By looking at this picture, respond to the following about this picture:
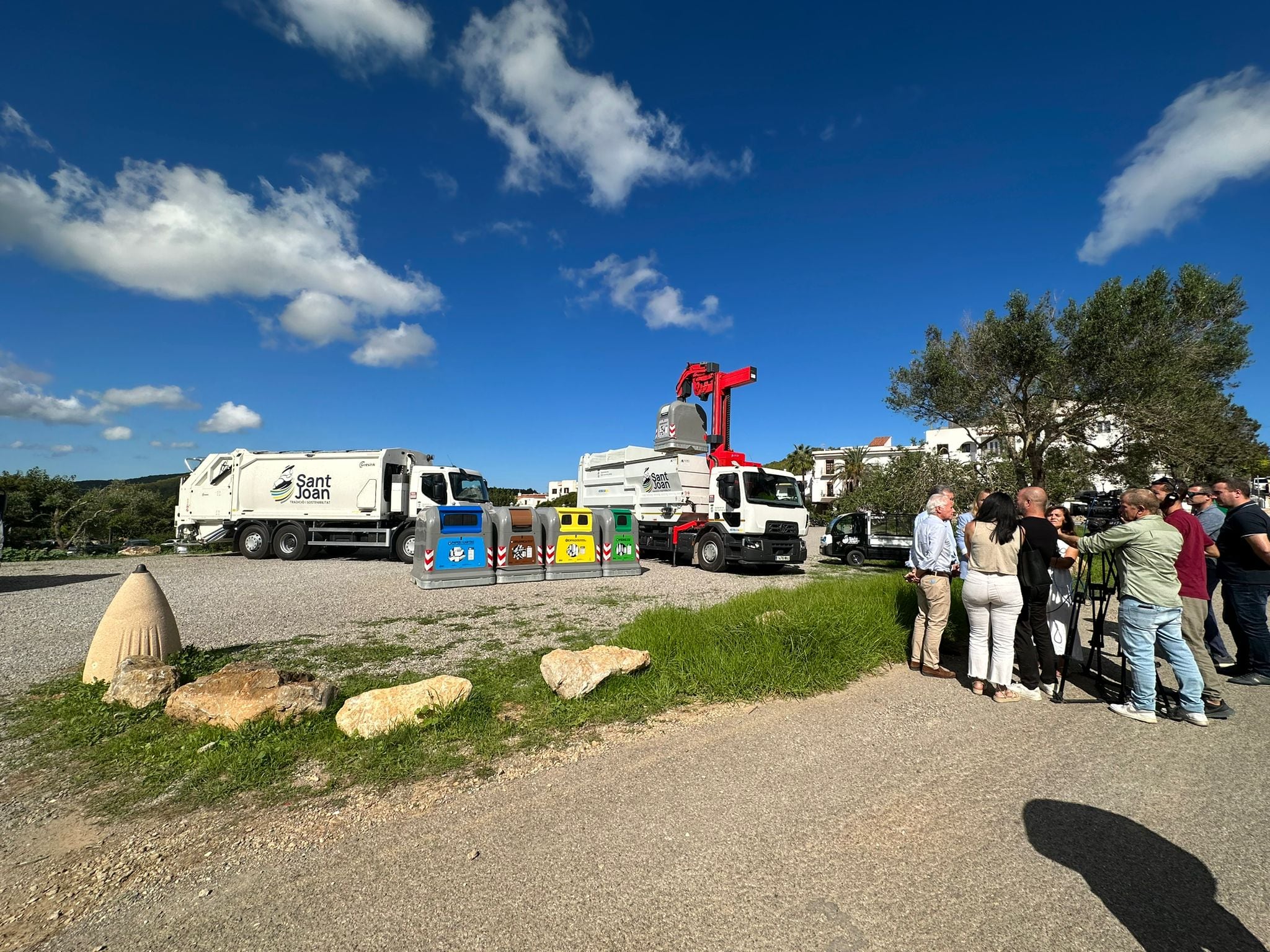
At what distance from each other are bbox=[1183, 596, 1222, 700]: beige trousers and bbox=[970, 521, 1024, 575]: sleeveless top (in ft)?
4.64

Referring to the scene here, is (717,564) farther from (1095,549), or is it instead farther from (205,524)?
(205,524)

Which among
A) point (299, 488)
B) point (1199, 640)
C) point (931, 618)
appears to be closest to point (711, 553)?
point (931, 618)

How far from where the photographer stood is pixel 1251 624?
5.55m

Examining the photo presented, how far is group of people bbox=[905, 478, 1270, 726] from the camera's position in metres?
4.49

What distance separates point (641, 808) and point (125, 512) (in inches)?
2327

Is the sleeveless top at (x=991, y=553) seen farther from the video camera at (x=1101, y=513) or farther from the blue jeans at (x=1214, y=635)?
the video camera at (x=1101, y=513)

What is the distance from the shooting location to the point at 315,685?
4449 millimetres

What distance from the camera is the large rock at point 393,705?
159 inches

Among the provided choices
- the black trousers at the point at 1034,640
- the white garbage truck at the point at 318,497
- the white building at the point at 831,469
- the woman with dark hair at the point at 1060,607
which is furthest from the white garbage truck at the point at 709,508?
the white building at the point at 831,469

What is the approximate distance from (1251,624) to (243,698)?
8.90 meters

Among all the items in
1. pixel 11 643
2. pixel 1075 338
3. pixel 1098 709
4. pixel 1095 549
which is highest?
pixel 1075 338

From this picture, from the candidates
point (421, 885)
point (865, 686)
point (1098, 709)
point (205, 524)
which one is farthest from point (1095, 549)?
point (205, 524)

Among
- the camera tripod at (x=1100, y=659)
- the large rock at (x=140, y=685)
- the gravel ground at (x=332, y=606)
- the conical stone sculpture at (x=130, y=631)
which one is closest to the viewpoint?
the large rock at (x=140, y=685)

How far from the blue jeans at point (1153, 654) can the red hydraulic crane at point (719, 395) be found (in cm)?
1059
